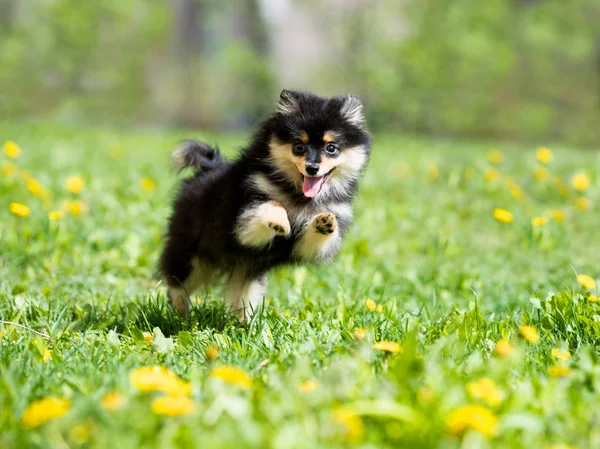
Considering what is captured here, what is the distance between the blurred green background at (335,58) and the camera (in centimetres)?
1764

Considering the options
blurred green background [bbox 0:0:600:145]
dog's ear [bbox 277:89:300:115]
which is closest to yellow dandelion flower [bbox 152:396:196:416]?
dog's ear [bbox 277:89:300:115]

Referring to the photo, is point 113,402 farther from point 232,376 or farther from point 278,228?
point 278,228

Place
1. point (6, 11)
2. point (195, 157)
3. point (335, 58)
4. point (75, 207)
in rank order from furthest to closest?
point (6, 11) → point (335, 58) → point (75, 207) → point (195, 157)

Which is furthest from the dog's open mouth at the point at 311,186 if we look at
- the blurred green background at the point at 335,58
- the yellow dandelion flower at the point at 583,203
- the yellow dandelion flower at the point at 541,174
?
the blurred green background at the point at 335,58

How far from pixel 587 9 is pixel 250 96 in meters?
8.85

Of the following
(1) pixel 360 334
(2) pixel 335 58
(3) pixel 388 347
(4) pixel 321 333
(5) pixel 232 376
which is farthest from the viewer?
(2) pixel 335 58

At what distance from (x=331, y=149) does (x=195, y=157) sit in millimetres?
1076

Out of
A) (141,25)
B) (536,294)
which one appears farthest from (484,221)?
(141,25)

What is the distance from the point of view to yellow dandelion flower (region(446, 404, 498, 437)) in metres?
1.91

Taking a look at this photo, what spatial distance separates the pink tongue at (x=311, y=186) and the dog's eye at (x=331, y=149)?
0.15 m

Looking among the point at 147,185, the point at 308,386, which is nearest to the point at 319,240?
the point at 308,386

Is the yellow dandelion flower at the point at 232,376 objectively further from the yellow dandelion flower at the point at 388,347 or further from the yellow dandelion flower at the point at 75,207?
the yellow dandelion flower at the point at 75,207

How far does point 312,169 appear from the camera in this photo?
11.5 feet

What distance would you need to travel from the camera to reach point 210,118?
18.5 meters
